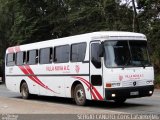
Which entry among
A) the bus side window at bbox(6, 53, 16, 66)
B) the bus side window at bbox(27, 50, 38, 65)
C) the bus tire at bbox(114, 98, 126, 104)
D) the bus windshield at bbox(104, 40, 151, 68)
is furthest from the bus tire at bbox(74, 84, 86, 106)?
the bus side window at bbox(6, 53, 16, 66)

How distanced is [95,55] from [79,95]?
6.89ft

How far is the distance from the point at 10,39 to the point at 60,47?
1350 inches

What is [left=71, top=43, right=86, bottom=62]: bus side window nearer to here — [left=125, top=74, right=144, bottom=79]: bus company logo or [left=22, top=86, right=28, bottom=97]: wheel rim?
[left=125, top=74, right=144, bottom=79]: bus company logo

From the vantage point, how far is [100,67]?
58.0 feet

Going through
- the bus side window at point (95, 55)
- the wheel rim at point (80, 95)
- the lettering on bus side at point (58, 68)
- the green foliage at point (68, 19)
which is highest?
the green foliage at point (68, 19)

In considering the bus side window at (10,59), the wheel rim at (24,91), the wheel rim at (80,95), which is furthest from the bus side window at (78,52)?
the bus side window at (10,59)

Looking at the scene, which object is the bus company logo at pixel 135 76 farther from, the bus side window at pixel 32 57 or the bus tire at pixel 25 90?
the bus tire at pixel 25 90

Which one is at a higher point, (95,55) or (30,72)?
(95,55)

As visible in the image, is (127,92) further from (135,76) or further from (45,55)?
(45,55)

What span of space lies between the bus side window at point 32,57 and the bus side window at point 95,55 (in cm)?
593

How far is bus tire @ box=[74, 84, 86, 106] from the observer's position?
19.0 m

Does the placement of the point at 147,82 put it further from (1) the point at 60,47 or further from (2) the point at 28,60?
(2) the point at 28,60

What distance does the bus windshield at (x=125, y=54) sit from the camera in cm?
1764

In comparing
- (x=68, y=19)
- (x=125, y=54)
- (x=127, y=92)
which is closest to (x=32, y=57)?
(x=125, y=54)
